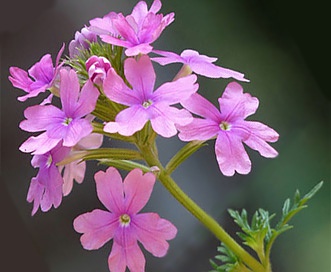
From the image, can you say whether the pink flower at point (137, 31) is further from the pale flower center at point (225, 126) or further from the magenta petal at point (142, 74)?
the pale flower center at point (225, 126)

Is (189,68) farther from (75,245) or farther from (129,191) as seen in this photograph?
(75,245)

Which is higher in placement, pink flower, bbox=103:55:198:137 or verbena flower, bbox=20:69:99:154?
verbena flower, bbox=20:69:99:154

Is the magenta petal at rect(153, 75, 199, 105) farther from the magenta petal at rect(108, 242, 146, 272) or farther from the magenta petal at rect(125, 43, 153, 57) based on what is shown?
the magenta petal at rect(108, 242, 146, 272)

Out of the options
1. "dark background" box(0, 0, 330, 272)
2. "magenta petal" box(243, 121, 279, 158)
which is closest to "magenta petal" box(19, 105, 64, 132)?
"magenta petal" box(243, 121, 279, 158)

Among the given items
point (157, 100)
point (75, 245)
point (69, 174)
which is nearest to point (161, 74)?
point (75, 245)

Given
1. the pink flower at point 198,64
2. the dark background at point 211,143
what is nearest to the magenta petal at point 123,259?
the pink flower at point 198,64
